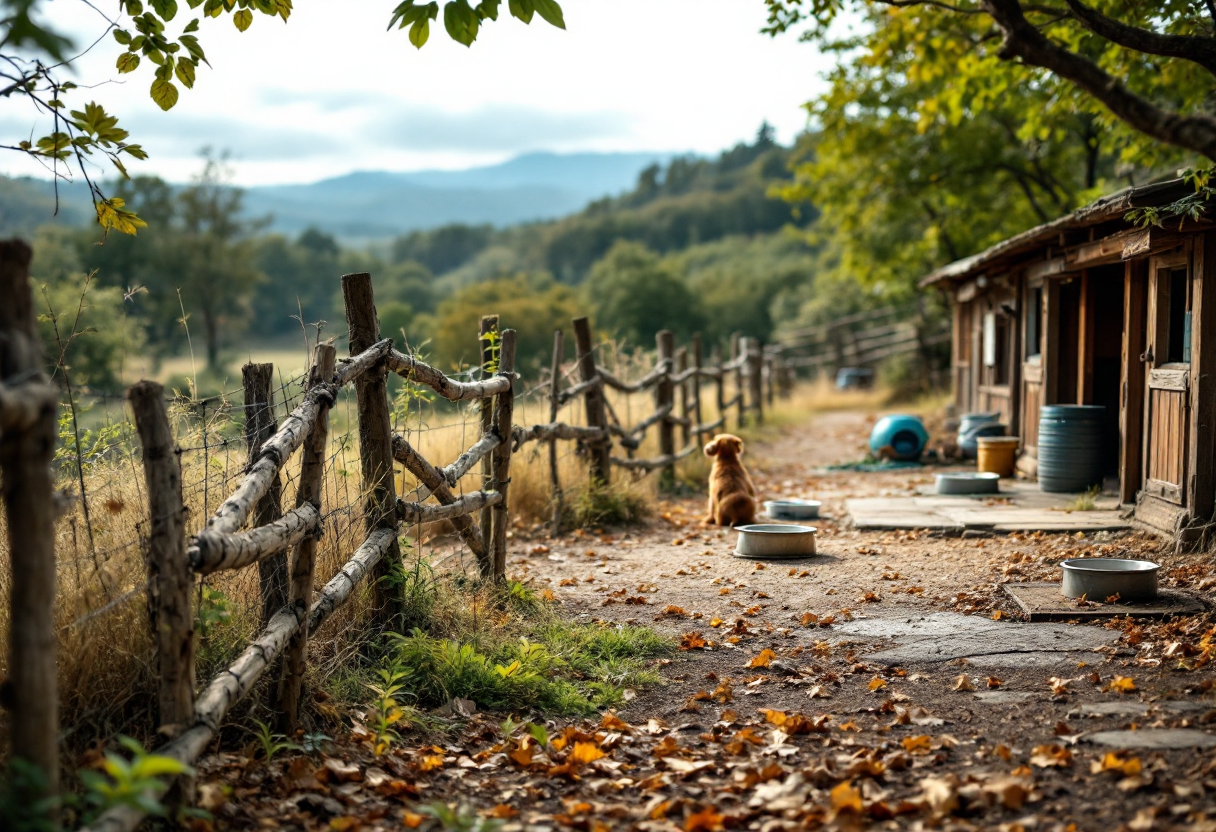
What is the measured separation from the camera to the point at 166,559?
293 centimetres

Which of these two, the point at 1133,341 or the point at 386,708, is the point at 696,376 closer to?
the point at 1133,341

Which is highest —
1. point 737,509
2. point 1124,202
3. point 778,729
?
point 1124,202

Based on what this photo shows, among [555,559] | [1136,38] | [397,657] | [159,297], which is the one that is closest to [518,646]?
[397,657]

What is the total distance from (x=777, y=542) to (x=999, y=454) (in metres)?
4.89

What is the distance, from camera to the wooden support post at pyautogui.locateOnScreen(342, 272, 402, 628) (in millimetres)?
4691

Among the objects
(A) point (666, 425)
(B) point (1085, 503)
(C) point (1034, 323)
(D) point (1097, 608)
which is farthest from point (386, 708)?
(C) point (1034, 323)

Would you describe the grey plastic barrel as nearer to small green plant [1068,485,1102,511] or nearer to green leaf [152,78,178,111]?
small green plant [1068,485,1102,511]

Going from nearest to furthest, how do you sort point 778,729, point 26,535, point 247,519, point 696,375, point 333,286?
point 26,535
point 247,519
point 778,729
point 696,375
point 333,286

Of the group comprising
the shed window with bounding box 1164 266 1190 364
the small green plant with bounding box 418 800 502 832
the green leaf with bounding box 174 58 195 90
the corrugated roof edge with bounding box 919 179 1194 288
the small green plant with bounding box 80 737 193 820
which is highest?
the green leaf with bounding box 174 58 195 90

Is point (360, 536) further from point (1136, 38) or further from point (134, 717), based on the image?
point (1136, 38)

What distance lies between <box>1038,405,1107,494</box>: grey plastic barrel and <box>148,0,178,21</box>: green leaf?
8.05 m

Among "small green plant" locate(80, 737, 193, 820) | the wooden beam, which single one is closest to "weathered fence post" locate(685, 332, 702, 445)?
the wooden beam

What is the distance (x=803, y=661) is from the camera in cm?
507

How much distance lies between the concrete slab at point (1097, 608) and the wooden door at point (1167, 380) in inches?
67.5
